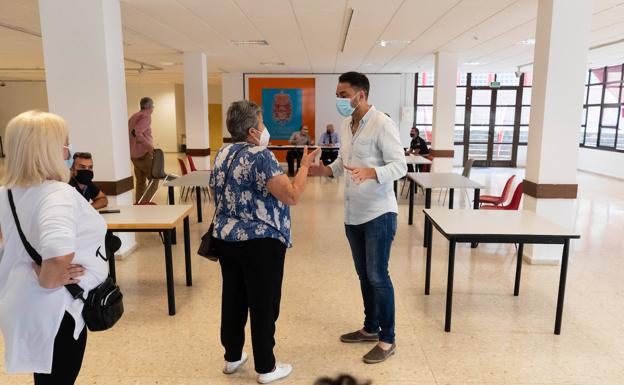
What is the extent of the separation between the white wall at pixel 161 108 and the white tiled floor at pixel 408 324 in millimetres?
14792

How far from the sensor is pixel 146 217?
→ 11.8 ft

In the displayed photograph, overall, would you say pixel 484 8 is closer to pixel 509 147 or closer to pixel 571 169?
pixel 571 169

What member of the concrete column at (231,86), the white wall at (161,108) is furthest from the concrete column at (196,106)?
the white wall at (161,108)

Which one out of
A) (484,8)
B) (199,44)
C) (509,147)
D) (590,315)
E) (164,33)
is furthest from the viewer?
(509,147)

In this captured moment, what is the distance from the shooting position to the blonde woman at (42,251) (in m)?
1.51

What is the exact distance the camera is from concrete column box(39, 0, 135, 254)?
4469mm

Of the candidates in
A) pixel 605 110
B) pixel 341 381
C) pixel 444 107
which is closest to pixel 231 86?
pixel 444 107

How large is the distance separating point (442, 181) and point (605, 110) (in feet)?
31.3

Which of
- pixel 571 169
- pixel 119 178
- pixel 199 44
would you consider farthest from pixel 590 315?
pixel 199 44

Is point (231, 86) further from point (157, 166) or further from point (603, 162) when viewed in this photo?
point (603, 162)

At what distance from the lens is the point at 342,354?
2955 mm

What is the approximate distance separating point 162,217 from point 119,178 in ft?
5.09

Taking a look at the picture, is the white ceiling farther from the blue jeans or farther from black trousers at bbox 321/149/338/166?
the blue jeans

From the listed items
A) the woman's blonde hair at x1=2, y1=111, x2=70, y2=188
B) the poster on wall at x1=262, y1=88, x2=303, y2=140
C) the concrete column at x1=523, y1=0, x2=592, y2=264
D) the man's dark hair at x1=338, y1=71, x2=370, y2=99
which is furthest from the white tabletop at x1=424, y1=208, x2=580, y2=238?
the poster on wall at x1=262, y1=88, x2=303, y2=140
